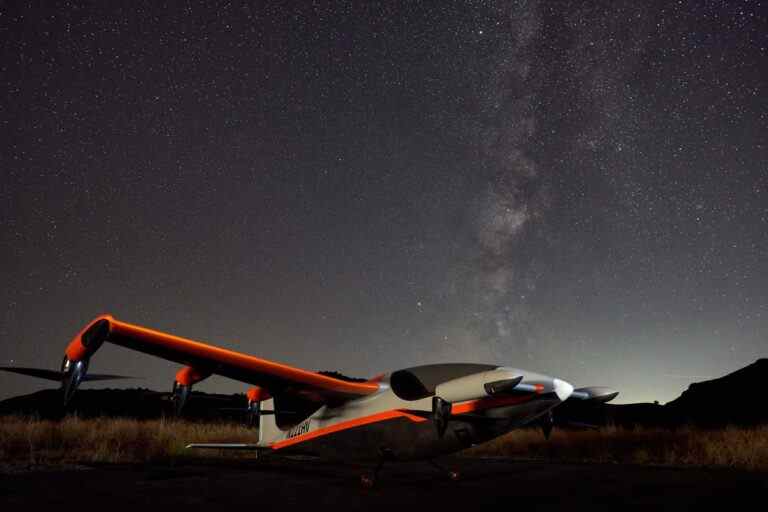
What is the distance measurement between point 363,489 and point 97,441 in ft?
40.0

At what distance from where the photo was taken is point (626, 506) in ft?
25.0

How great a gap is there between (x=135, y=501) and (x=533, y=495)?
578cm

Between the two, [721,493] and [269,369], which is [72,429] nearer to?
[269,369]

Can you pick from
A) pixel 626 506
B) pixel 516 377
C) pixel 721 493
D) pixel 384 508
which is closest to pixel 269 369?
pixel 384 508

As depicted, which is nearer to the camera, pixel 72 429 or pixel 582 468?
pixel 582 468

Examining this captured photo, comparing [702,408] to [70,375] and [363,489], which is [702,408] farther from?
[70,375]

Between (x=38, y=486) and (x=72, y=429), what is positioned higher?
(x=72, y=429)

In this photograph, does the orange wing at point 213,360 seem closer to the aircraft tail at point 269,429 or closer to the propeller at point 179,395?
the propeller at point 179,395

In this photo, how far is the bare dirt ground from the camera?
25.2 ft

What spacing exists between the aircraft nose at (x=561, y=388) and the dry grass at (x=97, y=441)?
1101 centimetres

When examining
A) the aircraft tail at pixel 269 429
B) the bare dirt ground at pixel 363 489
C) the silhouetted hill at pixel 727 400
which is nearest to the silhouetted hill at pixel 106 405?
the silhouetted hill at pixel 727 400

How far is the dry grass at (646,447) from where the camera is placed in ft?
50.1

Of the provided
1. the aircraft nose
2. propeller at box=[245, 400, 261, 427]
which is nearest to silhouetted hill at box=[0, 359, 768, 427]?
propeller at box=[245, 400, 261, 427]

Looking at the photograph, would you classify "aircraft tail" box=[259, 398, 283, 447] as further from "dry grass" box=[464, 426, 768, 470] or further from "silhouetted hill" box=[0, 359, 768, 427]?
"silhouetted hill" box=[0, 359, 768, 427]
